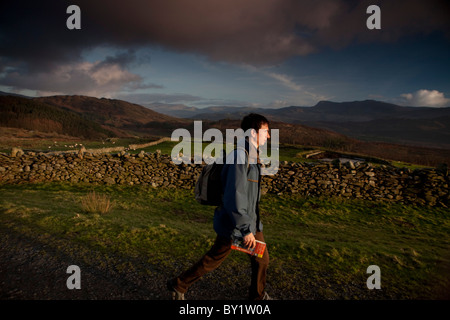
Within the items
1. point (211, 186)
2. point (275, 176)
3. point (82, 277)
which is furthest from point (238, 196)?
point (275, 176)

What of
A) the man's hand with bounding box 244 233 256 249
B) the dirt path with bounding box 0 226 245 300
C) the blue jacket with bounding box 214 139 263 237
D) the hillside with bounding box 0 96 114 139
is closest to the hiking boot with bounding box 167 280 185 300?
the dirt path with bounding box 0 226 245 300

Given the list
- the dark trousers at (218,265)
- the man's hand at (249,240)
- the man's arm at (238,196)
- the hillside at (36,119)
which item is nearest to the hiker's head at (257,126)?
the man's arm at (238,196)

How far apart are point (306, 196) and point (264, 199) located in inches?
91.4

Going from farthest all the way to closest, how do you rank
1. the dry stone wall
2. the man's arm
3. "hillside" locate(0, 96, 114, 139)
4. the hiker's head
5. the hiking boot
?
"hillside" locate(0, 96, 114, 139) < the dry stone wall < the hiking boot < the hiker's head < the man's arm

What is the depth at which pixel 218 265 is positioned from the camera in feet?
9.98

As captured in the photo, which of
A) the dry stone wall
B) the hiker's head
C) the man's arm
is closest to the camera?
the man's arm

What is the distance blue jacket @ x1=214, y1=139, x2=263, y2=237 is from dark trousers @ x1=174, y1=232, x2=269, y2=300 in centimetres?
19

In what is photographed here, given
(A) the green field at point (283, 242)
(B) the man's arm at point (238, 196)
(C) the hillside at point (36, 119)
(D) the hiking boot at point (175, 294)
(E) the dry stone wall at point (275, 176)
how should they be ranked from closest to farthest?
(B) the man's arm at point (238, 196) → (D) the hiking boot at point (175, 294) → (A) the green field at point (283, 242) → (E) the dry stone wall at point (275, 176) → (C) the hillside at point (36, 119)

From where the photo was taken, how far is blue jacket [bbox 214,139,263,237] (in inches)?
102

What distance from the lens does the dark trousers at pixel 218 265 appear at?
296cm

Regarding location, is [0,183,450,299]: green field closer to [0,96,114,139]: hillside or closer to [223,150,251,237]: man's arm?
[223,150,251,237]: man's arm

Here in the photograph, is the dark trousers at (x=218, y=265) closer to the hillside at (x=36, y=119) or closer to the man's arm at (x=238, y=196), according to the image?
the man's arm at (x=238, y=196)

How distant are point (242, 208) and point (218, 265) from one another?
1.00 m
